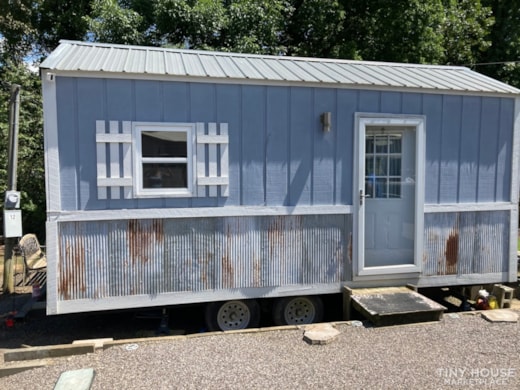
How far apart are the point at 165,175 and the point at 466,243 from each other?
3.86 metres

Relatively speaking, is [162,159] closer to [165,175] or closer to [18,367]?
[165,175]

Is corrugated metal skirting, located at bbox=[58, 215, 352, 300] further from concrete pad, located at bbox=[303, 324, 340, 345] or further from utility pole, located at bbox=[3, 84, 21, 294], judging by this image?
utility pole, located at bbox=[3, 84, 21, 294]

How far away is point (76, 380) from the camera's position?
2941mm

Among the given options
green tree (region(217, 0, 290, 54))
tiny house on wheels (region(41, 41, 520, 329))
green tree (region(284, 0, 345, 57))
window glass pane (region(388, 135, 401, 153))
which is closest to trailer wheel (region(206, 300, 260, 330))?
tiny house on wheels (region(41, 41, 520, 329))

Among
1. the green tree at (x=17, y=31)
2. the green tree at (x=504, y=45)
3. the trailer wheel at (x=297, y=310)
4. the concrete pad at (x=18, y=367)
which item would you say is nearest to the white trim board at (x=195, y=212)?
the trailer wheel at (x=297, y=310)

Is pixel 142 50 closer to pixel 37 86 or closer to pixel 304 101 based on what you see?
pixel 304 101

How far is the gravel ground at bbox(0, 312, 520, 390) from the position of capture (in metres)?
3.06

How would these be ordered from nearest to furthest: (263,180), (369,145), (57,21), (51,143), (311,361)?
(311,361)
(51,143)
(263,180)
(369,145)
(57,21)

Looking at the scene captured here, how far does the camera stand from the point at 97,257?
12.6ft

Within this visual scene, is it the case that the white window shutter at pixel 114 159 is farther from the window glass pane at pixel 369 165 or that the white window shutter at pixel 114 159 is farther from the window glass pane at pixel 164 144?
the window glass pane at pixel 369 165

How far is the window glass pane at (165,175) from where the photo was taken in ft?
12.7

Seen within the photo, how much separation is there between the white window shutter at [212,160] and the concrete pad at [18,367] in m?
2.10

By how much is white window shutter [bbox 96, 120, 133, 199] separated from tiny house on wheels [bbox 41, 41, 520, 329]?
0.01 meters

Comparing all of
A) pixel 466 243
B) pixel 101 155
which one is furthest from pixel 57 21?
pixel 466 243
